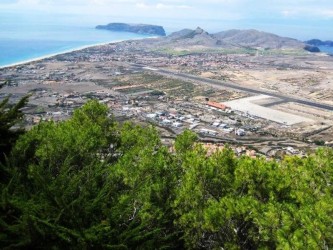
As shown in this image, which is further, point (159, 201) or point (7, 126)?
point (7, 126)

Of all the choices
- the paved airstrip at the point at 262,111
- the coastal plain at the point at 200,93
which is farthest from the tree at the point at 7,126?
the paved airstrip at the point at 262,111

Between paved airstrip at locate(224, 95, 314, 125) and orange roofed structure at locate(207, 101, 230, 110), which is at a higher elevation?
orange roofed structure at locate(207, 101, 230, 110)

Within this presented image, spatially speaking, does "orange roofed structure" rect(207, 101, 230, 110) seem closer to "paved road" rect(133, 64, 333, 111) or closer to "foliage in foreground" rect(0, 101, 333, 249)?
"paved road" rect(133, 64, 333, 111)

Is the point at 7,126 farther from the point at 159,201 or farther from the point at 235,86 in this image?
the point at 235,86

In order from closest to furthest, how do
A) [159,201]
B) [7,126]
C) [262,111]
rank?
1. [159,201]
2. [7,126]
3. [262,111]

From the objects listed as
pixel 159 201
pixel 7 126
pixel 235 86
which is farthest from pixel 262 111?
pixel 7 126

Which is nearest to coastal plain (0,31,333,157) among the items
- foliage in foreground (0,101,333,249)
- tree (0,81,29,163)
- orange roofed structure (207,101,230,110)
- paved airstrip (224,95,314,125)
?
paved airstrip (224,95,314,125)

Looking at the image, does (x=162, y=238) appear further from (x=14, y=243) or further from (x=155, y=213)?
(x=14, y=243)
